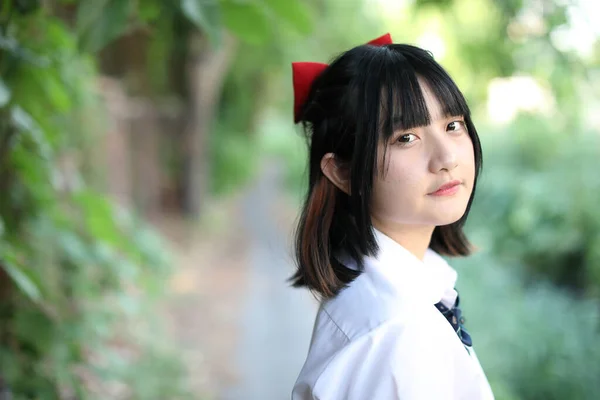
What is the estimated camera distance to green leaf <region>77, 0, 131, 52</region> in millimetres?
1520

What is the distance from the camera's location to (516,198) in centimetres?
681

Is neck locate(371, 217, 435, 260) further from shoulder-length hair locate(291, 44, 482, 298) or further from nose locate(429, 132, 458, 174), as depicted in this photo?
nose locate(429, 132, 458, 174)

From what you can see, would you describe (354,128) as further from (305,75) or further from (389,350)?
(389,350)

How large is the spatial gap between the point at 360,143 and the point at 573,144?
5346 mm

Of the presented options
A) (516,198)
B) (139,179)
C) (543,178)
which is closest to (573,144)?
(543,178)

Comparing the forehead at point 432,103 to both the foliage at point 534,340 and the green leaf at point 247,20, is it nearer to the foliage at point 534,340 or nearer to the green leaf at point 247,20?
the green leaf at point 247,20

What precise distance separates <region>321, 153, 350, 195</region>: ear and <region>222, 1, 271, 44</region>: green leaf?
0.52m

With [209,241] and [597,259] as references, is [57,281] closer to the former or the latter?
[597,259]

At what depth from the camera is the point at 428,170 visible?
4.07 feet

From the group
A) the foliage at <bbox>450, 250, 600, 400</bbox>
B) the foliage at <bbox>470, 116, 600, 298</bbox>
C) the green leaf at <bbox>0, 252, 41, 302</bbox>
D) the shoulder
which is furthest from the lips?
the foliage at <bbox>470, 116, 600, 298</bbox>

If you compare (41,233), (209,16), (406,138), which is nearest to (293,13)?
(209,16)

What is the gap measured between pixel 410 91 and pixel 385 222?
0.31 meters

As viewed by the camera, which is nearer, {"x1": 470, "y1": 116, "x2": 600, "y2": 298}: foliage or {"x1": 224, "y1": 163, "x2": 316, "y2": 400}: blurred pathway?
{"x1": 224, "y1": 163, "x2": 316, "y2": 400}: blurred pathway

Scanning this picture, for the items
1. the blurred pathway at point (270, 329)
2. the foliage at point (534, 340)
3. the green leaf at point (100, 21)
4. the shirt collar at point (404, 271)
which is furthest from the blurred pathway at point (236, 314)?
the foliage at point (534, 340)
